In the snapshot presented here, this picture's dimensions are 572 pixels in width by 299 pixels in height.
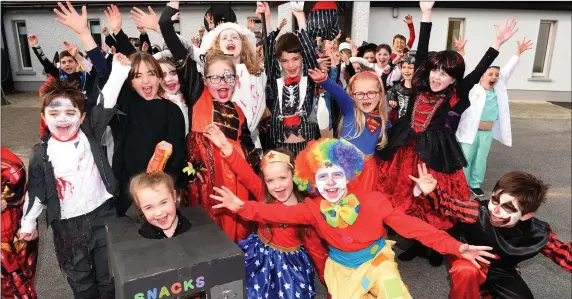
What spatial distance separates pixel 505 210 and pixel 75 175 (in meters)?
2.68

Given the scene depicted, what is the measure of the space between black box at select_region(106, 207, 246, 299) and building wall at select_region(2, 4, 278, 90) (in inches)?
424

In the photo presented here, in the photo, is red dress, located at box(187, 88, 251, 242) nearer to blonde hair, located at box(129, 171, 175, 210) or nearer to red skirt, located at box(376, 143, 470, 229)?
blonde hair, located at box(129, 171, 175, 210)

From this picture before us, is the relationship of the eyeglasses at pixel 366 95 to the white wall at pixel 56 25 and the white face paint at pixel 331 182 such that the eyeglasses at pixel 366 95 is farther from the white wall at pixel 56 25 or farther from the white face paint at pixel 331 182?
the white wall at pixel 56 25

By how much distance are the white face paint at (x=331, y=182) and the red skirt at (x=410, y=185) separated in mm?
1092

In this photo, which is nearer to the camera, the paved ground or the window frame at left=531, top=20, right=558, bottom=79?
the paved ground

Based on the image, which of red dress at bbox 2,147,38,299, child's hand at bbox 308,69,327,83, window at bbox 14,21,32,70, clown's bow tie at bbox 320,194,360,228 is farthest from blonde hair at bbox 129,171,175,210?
window at bbox 14,21,32,70

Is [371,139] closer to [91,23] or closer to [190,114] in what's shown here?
[190,114]

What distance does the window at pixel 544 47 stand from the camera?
13.2 m

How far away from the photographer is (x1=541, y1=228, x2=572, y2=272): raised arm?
2.59 metres

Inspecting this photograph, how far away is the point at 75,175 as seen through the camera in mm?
2777

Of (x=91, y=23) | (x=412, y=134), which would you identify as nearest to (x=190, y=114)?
(x=412, y=134)

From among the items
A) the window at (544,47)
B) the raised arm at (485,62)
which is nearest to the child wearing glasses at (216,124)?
the raised arm at (485,62)

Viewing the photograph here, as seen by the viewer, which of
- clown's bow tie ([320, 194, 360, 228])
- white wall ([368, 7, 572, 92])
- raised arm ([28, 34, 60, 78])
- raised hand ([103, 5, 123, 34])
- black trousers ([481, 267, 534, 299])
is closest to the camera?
clown's bow tie ([320, 194, 360, 228])

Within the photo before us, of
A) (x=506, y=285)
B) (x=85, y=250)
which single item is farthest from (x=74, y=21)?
(x=506, y=285)
